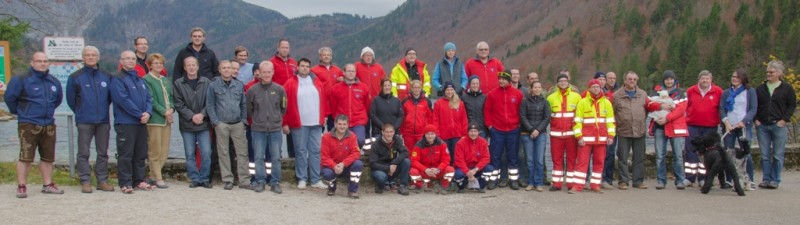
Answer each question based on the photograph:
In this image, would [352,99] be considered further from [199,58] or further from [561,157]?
[561,157]

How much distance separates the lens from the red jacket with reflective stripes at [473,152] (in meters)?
9.44

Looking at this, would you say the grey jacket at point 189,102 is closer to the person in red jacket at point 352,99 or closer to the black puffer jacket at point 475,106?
the person in red jacket at point 352,99

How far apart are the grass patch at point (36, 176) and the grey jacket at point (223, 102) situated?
167 centimetres

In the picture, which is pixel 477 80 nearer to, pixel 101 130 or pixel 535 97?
pixel 535 97

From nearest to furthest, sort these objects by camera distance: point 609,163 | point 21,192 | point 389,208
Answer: point 21,192 < point 389,208 < point 609,163

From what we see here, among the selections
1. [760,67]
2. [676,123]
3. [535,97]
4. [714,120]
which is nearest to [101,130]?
[535,97]

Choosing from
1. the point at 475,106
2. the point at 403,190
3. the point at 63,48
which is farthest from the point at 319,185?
the point at 63,48

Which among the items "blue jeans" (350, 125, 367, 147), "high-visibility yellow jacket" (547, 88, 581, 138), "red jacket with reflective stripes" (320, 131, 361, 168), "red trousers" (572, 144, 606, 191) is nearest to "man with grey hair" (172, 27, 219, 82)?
"red jacket with reflective stripes" (320, 131, 361, 168)

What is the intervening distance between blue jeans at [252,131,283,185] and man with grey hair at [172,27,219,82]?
4.15 ft

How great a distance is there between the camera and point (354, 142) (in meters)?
9.08

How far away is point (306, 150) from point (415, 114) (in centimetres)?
172

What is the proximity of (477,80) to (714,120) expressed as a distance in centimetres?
362

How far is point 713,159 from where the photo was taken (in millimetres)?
9133

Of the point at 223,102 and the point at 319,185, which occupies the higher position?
the point at 223,102
